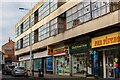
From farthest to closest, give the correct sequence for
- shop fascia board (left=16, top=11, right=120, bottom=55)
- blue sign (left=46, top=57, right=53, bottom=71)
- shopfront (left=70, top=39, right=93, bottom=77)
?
blue sign (left=46, top=57, right=53, bottom=71)
shopfront (left=70, top=39, right=93, bottom=77)
shop fascia board (left=16, top=11, right=120, bottom=55)

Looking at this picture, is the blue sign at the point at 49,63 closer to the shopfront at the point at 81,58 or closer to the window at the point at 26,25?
the shopfront at the point at 81,58

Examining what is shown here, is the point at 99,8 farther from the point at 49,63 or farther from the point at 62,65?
the point at 49,63

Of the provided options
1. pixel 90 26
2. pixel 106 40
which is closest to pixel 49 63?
pixel 90 26

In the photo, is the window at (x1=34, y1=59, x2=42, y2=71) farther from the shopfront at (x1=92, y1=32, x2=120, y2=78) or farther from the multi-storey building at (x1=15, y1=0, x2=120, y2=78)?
the shopfront at (x1=92, y1=32, x2=120, y2=78)

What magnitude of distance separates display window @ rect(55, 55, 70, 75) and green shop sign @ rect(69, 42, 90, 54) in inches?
113

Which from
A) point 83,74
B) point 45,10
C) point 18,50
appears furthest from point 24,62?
point 83,74

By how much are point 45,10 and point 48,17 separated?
2473mm

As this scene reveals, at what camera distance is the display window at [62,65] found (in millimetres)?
A: 40469

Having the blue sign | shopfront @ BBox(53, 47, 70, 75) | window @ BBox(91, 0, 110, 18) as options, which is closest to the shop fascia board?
window @ BBox(91, 0, 110, 18)

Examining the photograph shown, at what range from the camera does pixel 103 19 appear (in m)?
27.2

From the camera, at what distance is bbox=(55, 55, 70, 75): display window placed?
40.5 metres

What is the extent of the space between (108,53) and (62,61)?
46.4 ft

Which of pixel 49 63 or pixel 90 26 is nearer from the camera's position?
pixel 90 26

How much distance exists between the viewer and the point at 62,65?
4278 cm
